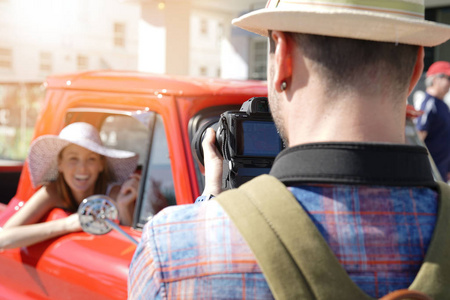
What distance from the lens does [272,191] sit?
1030mm

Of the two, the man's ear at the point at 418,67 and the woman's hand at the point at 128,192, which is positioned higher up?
the man's ear at the point at 418,67

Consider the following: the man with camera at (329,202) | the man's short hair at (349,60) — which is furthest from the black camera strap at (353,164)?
the man's short hair at (349,60)

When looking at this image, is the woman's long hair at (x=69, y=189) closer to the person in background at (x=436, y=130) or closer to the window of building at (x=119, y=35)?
the person in background at (x=436, y=130)

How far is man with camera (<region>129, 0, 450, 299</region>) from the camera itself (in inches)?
39.2

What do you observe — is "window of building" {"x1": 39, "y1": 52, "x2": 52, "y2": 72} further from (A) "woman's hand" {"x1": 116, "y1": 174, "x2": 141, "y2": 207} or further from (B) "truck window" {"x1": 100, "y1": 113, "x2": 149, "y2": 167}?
(A) "woman's hand" {"x1": 116, "y1": 174, "x2": 141, "y2": 207}

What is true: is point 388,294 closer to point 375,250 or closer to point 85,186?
point 375,250

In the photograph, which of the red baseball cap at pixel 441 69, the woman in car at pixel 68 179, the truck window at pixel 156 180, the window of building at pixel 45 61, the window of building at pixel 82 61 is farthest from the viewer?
the window of building at pixel 82 61

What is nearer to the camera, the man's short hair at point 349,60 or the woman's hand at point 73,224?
the man's short hair at point 349,60

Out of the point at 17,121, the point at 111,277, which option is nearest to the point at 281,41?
the point at 111,277

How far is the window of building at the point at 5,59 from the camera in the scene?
28.0 metres

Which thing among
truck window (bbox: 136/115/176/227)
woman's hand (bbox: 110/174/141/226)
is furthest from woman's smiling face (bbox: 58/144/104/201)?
truck window (bbox: 136/115/176/227)

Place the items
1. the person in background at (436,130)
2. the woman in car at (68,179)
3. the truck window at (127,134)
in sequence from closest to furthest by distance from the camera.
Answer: the woman in car at (68,179)
the truck window at (127,134)
the person in background at (436,130)

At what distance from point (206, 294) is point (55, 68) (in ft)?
96.2

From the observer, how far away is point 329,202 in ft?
3.39
